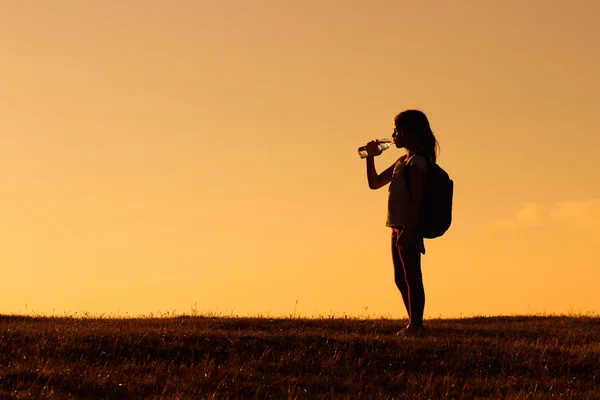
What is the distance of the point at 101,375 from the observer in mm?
10898

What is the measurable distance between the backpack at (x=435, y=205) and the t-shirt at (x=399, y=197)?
0.37 ft

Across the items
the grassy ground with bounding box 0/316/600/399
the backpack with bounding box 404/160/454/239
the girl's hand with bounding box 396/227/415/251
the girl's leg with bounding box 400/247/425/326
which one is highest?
the backpack with bounding box 404/160/454/239

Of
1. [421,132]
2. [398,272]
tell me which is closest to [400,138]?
[421,132]

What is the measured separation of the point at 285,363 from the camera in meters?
12.1

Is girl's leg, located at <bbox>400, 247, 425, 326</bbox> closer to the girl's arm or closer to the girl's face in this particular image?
the girl's arm

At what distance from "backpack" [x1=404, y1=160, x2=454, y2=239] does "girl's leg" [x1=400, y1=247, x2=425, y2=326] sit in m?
0.33

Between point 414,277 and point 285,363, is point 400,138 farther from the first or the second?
point 285,363

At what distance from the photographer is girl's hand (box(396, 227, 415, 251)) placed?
43.5 feet

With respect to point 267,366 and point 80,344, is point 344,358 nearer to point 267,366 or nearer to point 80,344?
point 267,366

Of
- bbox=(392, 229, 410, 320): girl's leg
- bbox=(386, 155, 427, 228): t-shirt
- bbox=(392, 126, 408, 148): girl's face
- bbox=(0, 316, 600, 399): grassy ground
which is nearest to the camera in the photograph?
bbox=(0, 316, 600, 399): grassy ground

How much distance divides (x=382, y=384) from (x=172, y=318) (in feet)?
23.1

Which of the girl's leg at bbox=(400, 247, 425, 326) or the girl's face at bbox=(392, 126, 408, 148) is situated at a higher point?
the girl's face at bbox=(392, 126, 408, 148)

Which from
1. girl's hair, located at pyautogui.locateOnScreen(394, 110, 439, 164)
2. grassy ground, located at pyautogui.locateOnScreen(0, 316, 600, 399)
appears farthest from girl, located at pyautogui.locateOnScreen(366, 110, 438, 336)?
grassy ground, located at pyautogui.locateOnScreen(0, 316, 600, 399)

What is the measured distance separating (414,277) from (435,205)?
109cm
